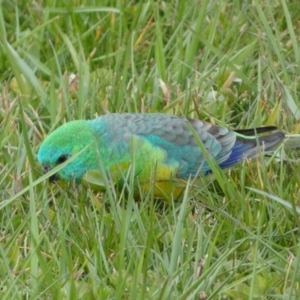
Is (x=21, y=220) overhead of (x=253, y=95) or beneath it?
overhead

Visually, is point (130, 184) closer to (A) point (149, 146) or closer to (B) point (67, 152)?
(B) point (67, 152)

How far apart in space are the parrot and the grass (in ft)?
0.23

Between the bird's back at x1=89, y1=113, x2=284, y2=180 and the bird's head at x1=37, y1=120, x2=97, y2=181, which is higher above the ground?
the bird's head at x1=37, y1=120, x2=97, y2=181

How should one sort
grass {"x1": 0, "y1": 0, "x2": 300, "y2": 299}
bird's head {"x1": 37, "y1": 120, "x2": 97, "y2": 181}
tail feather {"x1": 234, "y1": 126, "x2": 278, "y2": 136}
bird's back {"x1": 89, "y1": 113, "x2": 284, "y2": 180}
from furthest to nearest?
1. tail feather {"x1": 234, "y1": 126, "x2": 278, "y2": 136}
2. bird's back {"x1": 89, "y1": 113, "x2": 284, "y2": 180}
3. bird's head {"x1": 37, "y1": 120, "x2": 97, "y2": 181}
4. grass {"x1": 0, "y1": 0, "x2": 300, "y2": 299}

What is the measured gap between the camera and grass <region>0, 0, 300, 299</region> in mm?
2660

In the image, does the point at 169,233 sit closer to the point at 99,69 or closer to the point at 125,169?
the point at 125,169

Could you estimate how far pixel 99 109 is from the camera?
12.7 ft

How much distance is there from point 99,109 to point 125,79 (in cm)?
26

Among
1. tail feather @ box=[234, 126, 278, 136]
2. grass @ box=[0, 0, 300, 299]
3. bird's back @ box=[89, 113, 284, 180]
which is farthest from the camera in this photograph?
tail feather @ box=[234, 126, 278, 136]

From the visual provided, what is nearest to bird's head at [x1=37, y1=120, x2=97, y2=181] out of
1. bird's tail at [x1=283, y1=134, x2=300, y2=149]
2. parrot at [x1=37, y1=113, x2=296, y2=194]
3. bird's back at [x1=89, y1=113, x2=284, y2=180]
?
parrot at [x1=37, y1=113, x2=296, y2=194]

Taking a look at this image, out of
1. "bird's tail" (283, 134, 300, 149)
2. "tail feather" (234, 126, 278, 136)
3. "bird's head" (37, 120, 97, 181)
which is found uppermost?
"bird's head" (37, 120, 97, 181)

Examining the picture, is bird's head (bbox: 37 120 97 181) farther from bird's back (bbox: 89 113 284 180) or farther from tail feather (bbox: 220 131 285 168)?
tail feather (bbox: 220 131 285 168)

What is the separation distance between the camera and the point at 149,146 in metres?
3.45

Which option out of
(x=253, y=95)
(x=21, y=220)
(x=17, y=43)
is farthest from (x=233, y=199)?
(x=17, y=43)
